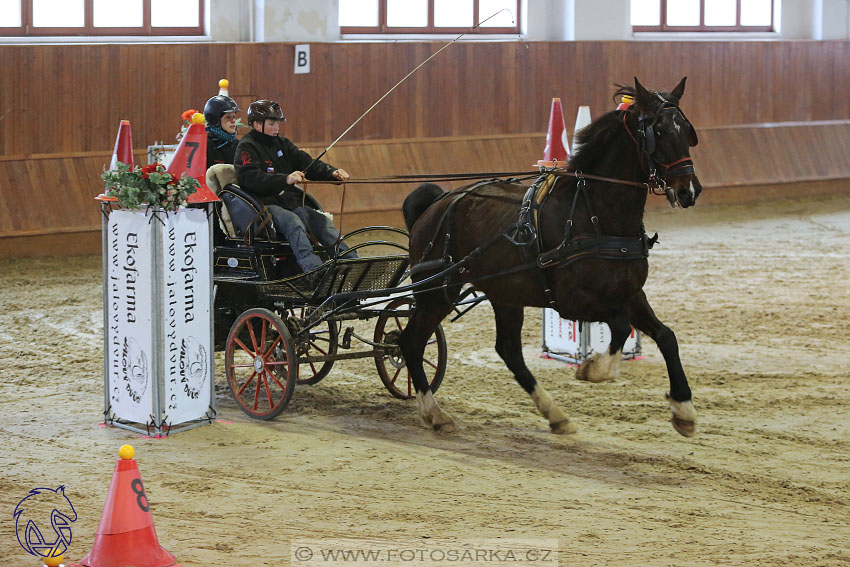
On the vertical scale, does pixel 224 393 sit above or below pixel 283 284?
below

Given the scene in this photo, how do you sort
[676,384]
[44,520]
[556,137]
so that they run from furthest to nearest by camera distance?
[556,137] < [676,384] < [44,520]

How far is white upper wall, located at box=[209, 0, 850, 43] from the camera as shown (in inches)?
569

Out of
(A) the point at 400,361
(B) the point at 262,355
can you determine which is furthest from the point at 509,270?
(B) the point at 262,355

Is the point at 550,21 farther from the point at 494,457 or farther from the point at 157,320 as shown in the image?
the point at 494,457

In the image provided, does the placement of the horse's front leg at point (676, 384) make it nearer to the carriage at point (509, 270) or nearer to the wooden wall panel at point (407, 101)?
the carriage at point (509, 270)

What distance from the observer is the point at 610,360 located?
596 cm

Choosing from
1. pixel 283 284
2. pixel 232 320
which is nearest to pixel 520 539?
pixel 283 284

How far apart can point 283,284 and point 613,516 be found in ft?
9.46

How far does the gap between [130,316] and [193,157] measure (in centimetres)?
100

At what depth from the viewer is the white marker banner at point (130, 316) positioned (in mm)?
6230

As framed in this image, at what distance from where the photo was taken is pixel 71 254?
1302 cm

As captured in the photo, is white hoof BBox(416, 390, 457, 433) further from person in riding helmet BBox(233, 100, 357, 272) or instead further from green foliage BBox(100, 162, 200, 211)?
green foliage BBox(100, 162, 200, 211)

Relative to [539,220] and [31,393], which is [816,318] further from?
[31,393]

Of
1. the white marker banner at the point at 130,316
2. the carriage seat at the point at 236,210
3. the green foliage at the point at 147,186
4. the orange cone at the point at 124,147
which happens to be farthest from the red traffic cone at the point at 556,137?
the white marker banner at the point at 130,316
